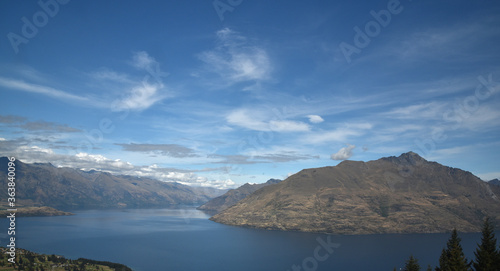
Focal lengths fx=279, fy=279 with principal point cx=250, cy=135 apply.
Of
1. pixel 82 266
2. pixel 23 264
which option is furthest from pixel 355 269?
Answer: pixel 23 264

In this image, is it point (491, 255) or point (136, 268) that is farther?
point (136, 268)

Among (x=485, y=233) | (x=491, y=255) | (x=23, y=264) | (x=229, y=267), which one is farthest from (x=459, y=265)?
(x=23, y=264)

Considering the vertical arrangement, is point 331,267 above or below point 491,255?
below

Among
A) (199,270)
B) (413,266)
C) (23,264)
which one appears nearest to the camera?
(413,266)

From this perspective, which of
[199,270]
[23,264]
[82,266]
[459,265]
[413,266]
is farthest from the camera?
[199,270]

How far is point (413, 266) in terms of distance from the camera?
248 ft

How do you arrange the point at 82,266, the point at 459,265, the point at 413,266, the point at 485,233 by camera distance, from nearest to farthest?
the point at 459,265 → the point at 485,233 → the point at 413,266 → the point at 82,266

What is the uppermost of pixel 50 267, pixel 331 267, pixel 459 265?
pixel 459 265

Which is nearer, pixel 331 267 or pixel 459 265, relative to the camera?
pixel 459 265

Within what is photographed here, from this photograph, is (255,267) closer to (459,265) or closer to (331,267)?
(331,267)

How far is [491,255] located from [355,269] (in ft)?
485

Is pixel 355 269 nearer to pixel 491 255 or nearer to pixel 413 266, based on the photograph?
pixel 413 266

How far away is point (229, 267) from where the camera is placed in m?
199

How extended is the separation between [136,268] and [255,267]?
82.1 m
